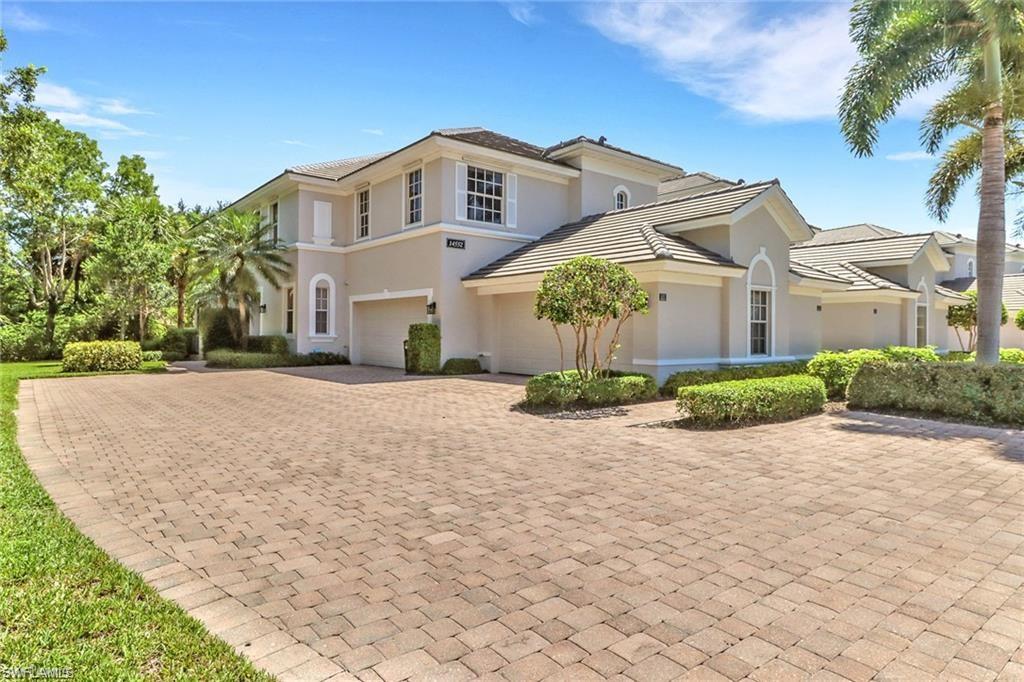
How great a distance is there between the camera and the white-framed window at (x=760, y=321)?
680 inches

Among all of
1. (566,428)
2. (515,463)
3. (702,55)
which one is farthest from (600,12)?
(515,463)

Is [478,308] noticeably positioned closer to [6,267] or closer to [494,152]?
[494,152]

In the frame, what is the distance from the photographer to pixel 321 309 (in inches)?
950

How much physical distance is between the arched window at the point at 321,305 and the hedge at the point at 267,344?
1.29 metres

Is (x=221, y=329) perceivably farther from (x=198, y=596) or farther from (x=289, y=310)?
(x=198, y=596)

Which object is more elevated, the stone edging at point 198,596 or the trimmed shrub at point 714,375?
the trimmed shrub at point 714,375

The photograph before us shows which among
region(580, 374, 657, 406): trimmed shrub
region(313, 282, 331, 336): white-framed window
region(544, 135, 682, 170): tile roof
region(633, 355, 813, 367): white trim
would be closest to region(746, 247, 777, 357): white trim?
region(633, 355, 813, 367): white trim

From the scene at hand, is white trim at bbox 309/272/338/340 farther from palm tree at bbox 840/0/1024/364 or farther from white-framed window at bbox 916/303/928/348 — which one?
white-framed window at bbox 916/303/928/348

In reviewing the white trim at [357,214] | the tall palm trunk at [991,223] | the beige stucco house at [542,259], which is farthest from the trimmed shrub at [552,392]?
the white trim at [357,214]

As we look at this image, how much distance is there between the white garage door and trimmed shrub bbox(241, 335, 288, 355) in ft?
9.48

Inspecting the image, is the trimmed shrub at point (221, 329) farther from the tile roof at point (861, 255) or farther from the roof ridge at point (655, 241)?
the tile roof at point (861, 255)

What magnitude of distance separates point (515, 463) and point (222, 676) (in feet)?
15.8

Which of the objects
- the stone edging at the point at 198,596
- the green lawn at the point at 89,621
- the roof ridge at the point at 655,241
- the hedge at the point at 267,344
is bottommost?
the stone edging at the point at 198,596

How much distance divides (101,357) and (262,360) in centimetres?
534
